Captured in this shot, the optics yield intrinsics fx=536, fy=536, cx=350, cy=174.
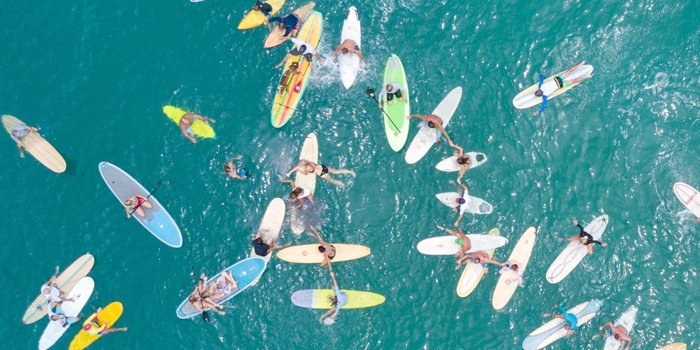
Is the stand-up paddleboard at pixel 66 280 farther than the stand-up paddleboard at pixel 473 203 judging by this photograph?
Yes

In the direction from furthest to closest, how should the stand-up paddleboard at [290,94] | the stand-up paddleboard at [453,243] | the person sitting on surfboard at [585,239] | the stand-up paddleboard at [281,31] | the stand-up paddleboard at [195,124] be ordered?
the stand-up paddleboard at [281,31] < the stand-up paddleboard at [290,94] < the stand-up paddleboard at [195,124] < the stand-up paddleboard at [453,243] < the person sitting on surfboard at [585,239]

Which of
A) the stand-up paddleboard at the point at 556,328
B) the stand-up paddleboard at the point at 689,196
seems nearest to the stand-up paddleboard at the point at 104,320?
the stand-up paddleboard at the point at 556,328

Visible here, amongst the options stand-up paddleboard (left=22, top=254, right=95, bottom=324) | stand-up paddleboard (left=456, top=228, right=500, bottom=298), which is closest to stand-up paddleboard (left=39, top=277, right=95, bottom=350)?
stand-up paddleboard (left=22, top=254, right=95, bottom=324)

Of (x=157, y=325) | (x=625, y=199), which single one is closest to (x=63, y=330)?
(x=157, y=325)

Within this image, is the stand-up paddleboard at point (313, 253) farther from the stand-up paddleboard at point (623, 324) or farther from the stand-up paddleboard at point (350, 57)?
the stand-up paddleboard at point (623, 324)

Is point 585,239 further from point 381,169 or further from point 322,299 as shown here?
point 322,299

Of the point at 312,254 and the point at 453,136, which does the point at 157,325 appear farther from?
the point at 453,136
